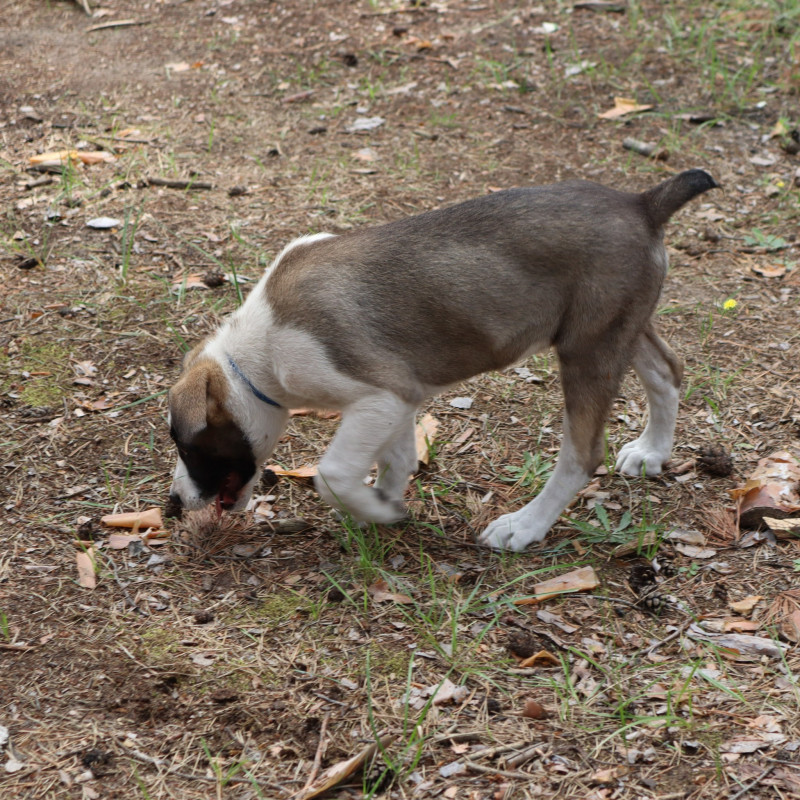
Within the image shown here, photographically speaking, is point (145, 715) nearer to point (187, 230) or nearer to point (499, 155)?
point (187, 230)

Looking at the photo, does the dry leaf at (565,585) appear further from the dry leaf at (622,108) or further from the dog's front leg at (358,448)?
the dry leaf at (622,108)

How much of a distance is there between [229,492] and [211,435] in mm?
315

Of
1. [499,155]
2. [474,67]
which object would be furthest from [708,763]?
[474,67]

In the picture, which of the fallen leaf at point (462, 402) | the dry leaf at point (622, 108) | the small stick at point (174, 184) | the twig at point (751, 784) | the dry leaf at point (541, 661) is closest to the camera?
the twig at point (751, 784)

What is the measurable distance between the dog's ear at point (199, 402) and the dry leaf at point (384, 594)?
2.71 ft

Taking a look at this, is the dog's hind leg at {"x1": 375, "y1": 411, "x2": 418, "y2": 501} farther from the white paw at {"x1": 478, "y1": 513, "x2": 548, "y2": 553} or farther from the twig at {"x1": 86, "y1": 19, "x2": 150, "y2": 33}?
the twig at {"x1": 86, "y1": 19, "x2": 150, "y2": 33}

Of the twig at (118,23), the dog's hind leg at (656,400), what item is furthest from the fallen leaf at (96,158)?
the dog's hind leg at (656,400)

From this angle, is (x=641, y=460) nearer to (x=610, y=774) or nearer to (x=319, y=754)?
(x=610, y=774)

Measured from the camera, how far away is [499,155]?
6762 mm

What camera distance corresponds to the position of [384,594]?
3662mm

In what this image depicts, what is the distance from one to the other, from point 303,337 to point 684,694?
178 centimetres

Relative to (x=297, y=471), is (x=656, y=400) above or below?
above

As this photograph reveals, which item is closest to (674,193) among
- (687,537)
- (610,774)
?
(687,537)

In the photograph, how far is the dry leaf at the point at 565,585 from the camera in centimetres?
359
